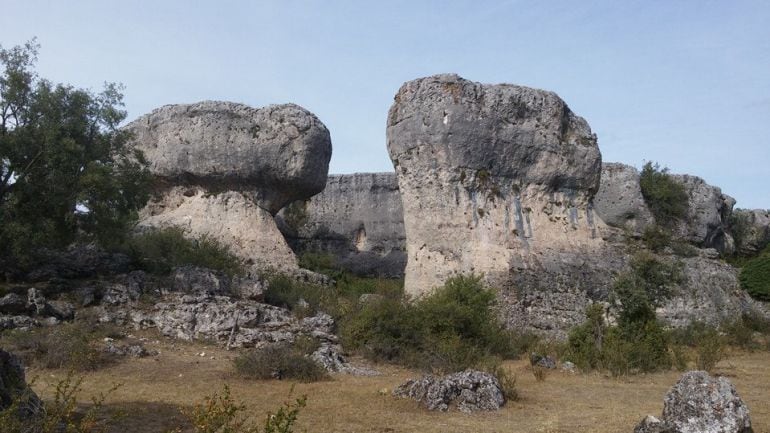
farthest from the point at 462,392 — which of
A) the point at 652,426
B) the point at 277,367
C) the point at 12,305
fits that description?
the point at 12,305

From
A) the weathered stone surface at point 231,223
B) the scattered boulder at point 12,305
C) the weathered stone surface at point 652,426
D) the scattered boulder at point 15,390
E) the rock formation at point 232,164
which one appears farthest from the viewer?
the rock formation at point 232,164

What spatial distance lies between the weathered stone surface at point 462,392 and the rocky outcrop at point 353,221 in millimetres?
20088

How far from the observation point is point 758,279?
63.4ft

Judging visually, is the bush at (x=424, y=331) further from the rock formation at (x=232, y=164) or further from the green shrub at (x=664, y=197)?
the green shrub at (x=664, y=197)

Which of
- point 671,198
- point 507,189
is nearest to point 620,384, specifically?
point 507,189

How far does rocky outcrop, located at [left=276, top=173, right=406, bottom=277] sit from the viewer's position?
29.0 meters

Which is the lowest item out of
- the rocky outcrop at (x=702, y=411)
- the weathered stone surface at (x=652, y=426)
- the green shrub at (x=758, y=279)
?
the weathered stone surface at (x=652, y=426)

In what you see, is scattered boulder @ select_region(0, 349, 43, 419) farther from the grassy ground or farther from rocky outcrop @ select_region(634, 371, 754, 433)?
rocky outcrop @ select_region(634, 371, 754, 433)

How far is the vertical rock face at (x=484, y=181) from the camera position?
54.0 ft

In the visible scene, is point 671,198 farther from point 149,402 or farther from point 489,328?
point 149,402

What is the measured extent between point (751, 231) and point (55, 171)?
2746 centimetres

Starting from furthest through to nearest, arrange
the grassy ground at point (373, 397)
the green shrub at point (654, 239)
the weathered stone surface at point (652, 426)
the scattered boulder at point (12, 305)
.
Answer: the green shrub at point (654, 239)
the scattered boulder at point (12, 305)
the grassy ground at point (373, 397)
the weathered stone surface at point (652, 426)

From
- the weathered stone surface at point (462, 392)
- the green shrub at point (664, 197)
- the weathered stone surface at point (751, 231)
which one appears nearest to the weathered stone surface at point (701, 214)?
the green shrub at point (664, 197)

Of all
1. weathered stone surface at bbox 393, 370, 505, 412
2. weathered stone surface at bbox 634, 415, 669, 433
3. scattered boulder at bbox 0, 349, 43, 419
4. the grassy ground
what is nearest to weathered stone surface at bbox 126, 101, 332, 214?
the grassy ground
